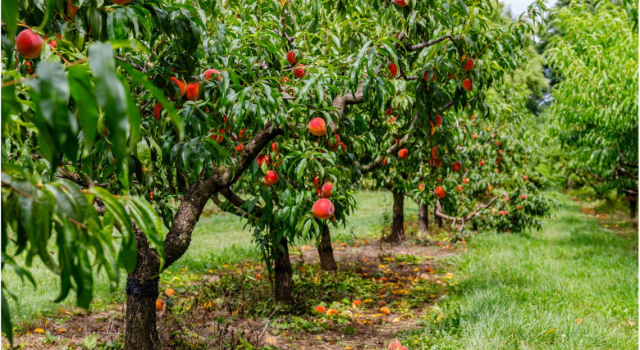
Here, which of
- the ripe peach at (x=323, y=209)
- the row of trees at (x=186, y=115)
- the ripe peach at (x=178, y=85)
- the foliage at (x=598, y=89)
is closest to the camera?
the row of trees at (x=186, y=115)

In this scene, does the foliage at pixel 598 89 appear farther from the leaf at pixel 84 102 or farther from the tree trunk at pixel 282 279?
the leaf at pixel 84 102

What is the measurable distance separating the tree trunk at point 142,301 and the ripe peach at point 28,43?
5.49ft

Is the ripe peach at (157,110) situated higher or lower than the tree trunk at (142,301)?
higher

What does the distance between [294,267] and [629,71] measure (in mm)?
4898

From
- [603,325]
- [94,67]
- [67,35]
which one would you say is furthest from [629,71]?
[94,67]

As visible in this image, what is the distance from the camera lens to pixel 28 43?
161cm

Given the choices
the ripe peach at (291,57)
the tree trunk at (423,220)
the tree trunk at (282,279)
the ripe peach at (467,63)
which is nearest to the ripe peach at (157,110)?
the ripe peach at (291,57)

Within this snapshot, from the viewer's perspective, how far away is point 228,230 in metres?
11.0

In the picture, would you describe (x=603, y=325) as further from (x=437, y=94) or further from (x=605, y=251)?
(x=605, y=251)

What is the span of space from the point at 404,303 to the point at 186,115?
3334 mm

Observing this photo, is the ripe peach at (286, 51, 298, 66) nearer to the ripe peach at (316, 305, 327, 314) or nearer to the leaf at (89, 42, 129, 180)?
the ripe peach at (316, 305, 327, 314)

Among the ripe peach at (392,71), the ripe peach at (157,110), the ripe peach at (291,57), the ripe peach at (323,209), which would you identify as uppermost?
the ripe peach at (291,57)

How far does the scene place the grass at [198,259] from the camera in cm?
455

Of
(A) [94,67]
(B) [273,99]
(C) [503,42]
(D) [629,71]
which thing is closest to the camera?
(A) [94,67]
